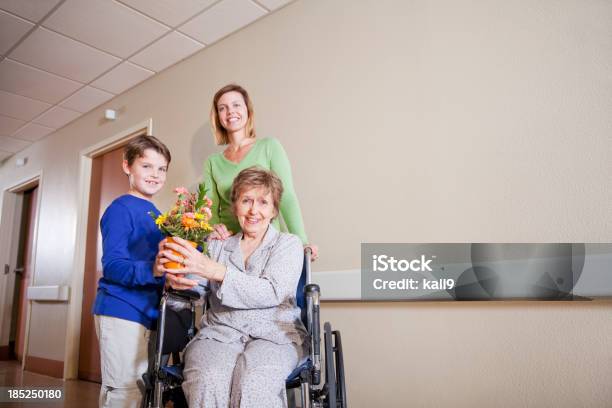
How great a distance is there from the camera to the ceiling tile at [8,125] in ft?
15.8

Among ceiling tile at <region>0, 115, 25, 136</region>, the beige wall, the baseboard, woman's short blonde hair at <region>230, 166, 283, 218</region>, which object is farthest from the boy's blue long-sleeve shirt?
ceiling tile at <region>0, 115, 25, 136</region>

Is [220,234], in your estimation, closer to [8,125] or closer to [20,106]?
[20,106]

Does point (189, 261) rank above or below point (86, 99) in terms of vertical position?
below

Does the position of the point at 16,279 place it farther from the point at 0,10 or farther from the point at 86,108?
the point at 0,10

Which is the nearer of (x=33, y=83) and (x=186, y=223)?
(x=186, y=223)

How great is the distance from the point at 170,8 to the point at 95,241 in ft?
8.16

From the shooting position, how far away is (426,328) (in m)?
2.10

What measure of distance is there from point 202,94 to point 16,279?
4324 millimetres

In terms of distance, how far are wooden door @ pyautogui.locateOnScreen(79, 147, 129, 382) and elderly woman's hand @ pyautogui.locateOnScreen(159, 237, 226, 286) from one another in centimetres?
287

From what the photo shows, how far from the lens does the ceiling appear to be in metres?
2.96

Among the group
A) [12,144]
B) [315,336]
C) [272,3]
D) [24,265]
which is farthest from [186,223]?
[24,265]

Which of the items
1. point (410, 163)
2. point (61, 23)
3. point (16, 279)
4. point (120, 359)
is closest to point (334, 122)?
point (410, 163)

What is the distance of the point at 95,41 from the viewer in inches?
132

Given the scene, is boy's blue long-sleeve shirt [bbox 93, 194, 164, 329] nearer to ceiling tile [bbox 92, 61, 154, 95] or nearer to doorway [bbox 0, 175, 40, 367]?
ceiling tile [bbox 92, 61, 154, 95]
